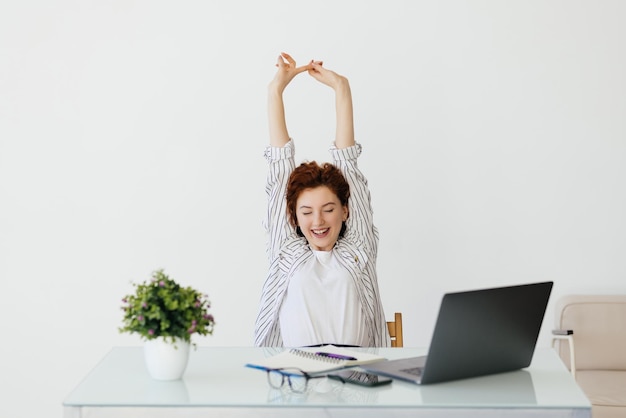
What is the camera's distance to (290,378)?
8.14 feet

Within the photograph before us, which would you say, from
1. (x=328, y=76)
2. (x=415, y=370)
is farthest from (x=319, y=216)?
(x=415, y=370)

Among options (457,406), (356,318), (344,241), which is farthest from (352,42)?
(457,406)

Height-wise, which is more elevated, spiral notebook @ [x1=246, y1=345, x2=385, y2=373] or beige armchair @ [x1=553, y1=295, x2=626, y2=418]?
spiral notebook @ [x1=246, y1=345, x2=385, y2=373]

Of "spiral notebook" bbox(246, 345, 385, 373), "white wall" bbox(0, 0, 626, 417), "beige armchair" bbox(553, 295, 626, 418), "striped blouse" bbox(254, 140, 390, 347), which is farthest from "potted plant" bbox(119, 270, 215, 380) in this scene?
"beige armchair" bbox(553, 295, 626, 418)

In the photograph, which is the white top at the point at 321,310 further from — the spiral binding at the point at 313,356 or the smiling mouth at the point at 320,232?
→ the spiral binding at the point at 313,356

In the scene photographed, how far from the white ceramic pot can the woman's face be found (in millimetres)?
1156

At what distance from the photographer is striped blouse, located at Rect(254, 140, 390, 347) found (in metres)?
3.55

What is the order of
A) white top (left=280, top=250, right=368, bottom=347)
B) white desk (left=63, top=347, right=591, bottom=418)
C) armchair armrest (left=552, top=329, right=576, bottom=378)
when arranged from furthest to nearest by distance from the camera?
armchair armrest (left=552, top=329, right=576, bottom=378) → white top (left=280, top=250, right=368, bottom=347) → white desk (left=63, top=347, right=591, bottom=418)

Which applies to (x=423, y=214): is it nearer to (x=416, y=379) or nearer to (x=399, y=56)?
(x=399, y=56)

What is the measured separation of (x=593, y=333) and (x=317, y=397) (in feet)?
8.26

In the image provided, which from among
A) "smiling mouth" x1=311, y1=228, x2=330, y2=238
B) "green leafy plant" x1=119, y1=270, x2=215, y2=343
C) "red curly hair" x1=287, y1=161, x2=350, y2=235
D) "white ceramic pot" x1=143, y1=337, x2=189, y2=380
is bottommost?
"white ceramic pot" x1=143, y1=337, x2=189, y2=380

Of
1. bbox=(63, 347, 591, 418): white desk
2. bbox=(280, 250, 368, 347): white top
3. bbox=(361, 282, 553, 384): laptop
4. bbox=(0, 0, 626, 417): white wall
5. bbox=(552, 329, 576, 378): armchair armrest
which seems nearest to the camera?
bbox=(63, 347, 591, 418): white desk

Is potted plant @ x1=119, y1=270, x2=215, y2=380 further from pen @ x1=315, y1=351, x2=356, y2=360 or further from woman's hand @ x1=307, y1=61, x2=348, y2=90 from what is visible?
woman's hand @ x1=307, y1=61, x2=348, y2=90

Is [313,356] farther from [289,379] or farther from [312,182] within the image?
[312,182]
